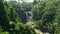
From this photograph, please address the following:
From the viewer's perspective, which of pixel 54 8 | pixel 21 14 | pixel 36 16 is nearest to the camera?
pixel 54 8

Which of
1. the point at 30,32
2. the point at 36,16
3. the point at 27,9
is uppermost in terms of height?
the point at 30,32

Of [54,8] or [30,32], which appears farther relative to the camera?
[54,8]

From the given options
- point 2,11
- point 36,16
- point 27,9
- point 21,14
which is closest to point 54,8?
point 36,16

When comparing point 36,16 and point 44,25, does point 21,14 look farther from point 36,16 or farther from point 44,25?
point 44,25

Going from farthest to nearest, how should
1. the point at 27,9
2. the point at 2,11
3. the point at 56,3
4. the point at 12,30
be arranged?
the point at 27,9
the point at 56,3
the point at 2,11
the point at 12,30

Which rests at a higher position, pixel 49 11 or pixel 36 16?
pixel 49 11

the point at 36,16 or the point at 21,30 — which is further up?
the point at 21,30

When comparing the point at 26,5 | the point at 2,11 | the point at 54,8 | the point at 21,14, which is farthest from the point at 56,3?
the point at 26,5

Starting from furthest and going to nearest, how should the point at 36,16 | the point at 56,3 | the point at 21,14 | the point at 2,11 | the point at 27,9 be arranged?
1. the point at 27,9
2. the point at 21,14
3. the point at 36,16
4. the point at 56,3
5. the point at 2,11

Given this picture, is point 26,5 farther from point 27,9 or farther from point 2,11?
point 2,11
